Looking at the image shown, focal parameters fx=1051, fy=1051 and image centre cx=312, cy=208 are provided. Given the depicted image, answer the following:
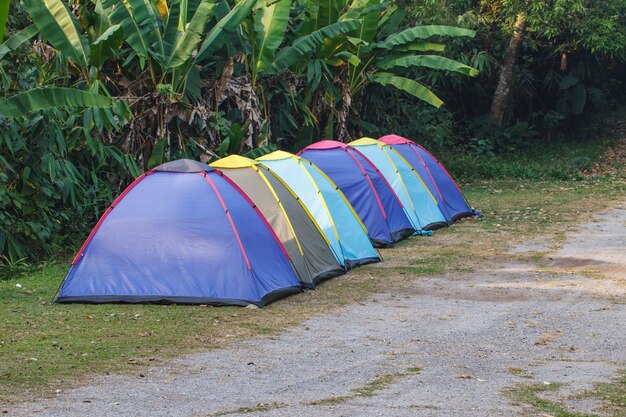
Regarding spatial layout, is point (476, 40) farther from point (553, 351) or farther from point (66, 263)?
point (553, 351)

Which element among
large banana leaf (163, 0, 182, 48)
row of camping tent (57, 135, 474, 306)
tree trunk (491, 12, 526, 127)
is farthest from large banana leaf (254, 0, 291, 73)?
tree trunk (491, 12, 526, 127)

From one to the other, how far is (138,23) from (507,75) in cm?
1325

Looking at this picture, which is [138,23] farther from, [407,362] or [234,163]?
[407,362]

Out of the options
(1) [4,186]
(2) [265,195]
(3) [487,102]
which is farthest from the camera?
(3) [487,102]

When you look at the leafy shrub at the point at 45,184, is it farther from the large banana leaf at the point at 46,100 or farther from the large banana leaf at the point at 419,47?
the large banana leaf at the point at 419,47

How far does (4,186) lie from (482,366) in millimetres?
6924

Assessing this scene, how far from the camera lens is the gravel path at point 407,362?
21.7ft

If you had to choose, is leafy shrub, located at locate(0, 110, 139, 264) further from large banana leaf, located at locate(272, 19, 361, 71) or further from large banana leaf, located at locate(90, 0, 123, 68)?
large banana leaf, located at locate(272, 19, 361, 71)

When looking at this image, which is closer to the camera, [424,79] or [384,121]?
[384,121]

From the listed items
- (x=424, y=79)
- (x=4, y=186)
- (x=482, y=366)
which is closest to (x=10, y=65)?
(x=4, y=186)

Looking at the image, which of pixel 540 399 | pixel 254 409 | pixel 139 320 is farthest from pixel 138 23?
pixel 540 399

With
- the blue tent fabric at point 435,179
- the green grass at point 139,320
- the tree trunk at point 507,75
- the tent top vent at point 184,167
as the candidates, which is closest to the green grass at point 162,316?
the green grass at point 139,320

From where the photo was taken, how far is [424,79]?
2523 centimetres

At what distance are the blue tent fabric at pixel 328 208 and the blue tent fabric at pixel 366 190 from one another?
4.10 feet
